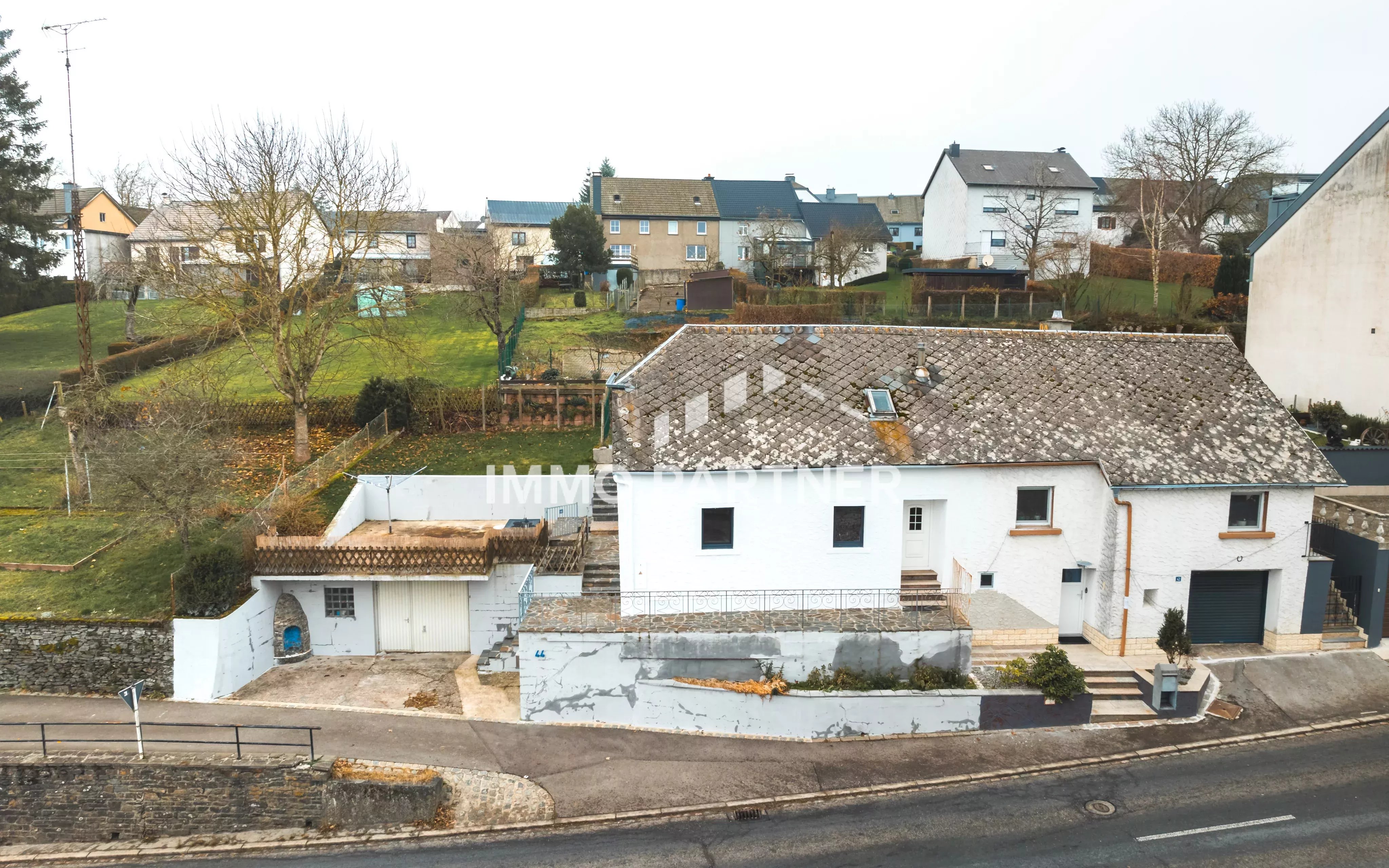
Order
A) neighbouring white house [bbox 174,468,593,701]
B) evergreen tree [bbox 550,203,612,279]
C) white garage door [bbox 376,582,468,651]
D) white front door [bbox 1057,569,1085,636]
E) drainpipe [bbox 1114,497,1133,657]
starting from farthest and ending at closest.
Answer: evergreen tree [bbox 550,203,612,279], white garage door [bbox 376,582,468,651], white front door [bbox 1057,569,1085,636], neighbouring white house [bbox 174,468,593,701], drainpipe [bbox 1114,497,1133,657]

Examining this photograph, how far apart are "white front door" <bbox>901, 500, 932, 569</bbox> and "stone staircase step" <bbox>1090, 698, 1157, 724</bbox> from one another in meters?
4.50

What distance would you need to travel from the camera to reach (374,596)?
22734mm

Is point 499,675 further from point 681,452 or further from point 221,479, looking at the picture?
point 221,479

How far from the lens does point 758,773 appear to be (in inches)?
654

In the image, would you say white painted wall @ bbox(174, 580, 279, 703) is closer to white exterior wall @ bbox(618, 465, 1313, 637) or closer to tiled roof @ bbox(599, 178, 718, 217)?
white exterior wall @ bbox(618, 465, 1313, 637)

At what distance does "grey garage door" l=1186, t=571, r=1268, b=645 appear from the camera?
813 inches

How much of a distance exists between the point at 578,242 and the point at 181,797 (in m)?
43.2

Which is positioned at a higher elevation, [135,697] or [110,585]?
[110,585]

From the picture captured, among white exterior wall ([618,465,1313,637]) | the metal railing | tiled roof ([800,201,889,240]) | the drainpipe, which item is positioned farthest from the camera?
tiled roof ([800,201,889,240])

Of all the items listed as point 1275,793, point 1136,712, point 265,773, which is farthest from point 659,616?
point 1275,793

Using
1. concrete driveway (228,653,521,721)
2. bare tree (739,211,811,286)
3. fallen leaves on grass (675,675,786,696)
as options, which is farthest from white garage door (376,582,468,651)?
bare tree (739,211,811,286)

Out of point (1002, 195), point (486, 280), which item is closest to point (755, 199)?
point (1002, 195)

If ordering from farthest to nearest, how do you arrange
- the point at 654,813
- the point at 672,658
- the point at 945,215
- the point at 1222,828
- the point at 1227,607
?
the point at 945,215 → the point at 1227,607 → the point at 672,658 → the point at 654,813 → the point at 1222,828

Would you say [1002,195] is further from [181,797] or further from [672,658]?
[181,797]
